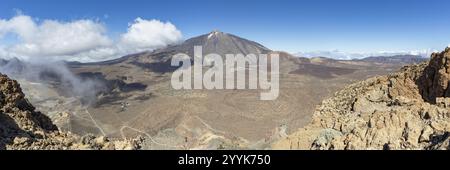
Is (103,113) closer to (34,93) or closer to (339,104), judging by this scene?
(34,93)

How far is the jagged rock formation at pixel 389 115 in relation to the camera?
51.4 feet

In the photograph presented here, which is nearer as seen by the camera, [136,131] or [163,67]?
[136,131]

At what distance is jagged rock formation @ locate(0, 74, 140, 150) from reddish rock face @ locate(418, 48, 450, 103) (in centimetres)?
1390

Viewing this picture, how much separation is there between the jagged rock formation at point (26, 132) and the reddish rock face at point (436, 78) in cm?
1390

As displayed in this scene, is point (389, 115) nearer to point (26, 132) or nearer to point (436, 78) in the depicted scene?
point (436, 78)

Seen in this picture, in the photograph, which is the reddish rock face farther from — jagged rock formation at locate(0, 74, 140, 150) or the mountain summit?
the mountain summit

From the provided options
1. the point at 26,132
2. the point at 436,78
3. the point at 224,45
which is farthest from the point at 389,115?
the point at 224,45

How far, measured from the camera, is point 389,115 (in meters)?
17.5

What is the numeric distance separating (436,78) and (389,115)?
6.00m

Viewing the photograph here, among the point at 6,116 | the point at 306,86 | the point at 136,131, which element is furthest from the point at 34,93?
the point at 6,116

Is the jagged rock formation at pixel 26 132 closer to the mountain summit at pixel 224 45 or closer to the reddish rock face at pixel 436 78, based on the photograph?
the reddish rock face at pixel 436 78

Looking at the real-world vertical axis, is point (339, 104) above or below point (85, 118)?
above

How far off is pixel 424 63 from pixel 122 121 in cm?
4820
